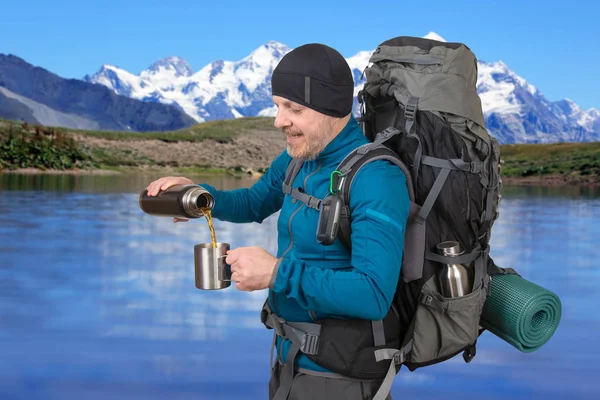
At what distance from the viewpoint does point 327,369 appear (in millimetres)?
2658

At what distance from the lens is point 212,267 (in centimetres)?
266

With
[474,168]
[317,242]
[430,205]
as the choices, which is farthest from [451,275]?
[317,242]

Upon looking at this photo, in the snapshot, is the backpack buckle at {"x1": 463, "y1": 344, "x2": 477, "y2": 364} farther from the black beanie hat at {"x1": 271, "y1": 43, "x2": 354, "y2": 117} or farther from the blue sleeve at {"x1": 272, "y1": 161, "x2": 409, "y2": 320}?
the black beanie hat at {"x1": 271, "y1": 43, "x2": 354, "y2": 117}

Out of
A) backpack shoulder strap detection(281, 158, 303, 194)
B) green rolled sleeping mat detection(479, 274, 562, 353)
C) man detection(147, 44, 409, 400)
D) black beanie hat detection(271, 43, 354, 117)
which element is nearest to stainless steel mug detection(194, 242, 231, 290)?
man detection(147, 44, 409, 400)

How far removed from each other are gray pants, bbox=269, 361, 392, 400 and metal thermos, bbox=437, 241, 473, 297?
0.41 metres

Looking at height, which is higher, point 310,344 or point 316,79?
point 316,79

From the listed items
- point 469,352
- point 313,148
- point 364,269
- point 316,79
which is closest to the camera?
point 364,269

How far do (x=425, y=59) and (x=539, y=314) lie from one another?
1157 millimetres

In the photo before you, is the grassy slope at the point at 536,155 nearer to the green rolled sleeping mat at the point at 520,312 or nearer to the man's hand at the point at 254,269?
the green rolled sleeping mat at the point at 520,312

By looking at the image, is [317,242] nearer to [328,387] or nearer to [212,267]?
[212,267]

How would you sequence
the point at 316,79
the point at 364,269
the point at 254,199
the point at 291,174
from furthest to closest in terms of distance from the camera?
1. the point at 254,199
2. the point at 291,174
3. the point at 316,79
4. the point at 364,269

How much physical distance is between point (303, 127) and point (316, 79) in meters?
0.17

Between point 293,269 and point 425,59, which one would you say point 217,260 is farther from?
point 425,59

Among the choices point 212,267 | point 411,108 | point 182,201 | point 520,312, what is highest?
point 411,108
